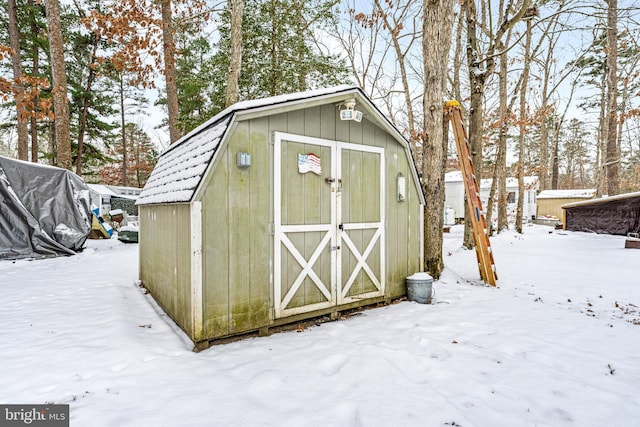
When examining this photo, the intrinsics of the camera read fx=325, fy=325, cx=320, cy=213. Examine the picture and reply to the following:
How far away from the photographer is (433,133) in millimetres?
5266

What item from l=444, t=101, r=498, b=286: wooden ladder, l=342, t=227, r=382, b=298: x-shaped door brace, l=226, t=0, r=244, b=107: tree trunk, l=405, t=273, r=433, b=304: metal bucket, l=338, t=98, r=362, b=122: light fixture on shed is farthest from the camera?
l=226, t=0, r=244, b=107: tree trunk

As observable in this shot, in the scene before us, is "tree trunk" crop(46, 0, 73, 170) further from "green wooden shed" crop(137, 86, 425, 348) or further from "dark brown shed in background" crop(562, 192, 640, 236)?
"dark brown shed in background" crop(562, 192, 640, 236)

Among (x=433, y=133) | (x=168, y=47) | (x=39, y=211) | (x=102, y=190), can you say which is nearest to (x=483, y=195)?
(x=433, y=133)

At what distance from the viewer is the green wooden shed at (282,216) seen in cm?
306

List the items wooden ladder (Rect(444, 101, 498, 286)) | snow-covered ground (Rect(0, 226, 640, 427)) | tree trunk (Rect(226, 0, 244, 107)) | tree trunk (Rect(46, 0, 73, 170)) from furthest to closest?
tree trunk (Rect(46, 0, 73, 170)), tree trunk (Rect(226, 0, 244, 107)), wooden ladder (Rect(444, 101, 498, 286)), snow-covered ground (Rect(0, 226, 640, 427))

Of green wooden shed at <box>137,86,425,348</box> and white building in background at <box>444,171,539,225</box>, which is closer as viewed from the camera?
green wooden shed at <box>137,86,425,348</box>

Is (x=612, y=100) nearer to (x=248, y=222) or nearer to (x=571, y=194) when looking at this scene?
(x=571, y=194)

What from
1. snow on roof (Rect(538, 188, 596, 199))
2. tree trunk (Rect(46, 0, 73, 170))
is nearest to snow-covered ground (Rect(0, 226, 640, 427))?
tree trunk (Rect(46, 0, 73, 170))

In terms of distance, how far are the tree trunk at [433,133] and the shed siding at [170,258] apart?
3.69 metres

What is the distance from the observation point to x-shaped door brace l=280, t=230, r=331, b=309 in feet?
11.5

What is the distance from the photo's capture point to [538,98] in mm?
16156

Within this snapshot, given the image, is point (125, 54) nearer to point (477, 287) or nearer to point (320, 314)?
point (320, 314)

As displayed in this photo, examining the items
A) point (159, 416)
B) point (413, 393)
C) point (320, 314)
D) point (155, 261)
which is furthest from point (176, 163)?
point (413, 393)

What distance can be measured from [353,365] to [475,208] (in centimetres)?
366
